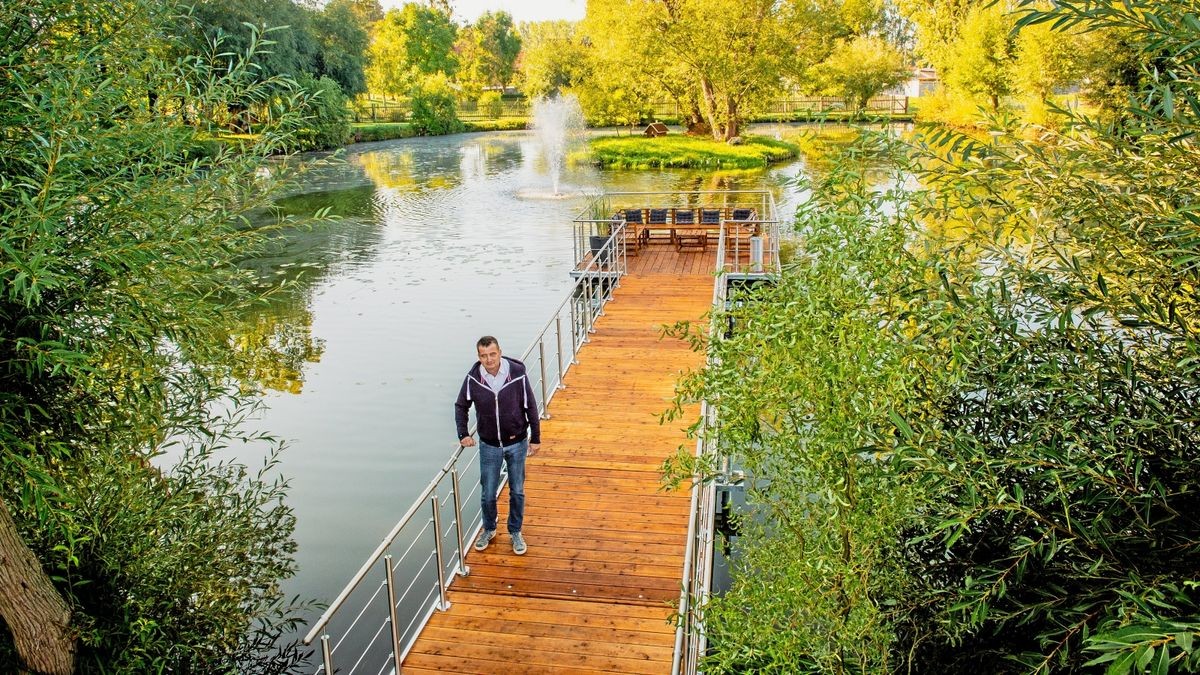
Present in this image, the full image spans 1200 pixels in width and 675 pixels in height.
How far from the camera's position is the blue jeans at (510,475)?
6988 millimetres

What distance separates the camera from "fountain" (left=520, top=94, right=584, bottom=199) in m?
48.8

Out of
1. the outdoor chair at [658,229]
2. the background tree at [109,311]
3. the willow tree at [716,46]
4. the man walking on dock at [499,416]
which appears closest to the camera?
the background tree at [109,311]

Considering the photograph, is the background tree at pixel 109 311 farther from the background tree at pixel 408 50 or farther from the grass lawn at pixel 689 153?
the background tree at pixel 408 50

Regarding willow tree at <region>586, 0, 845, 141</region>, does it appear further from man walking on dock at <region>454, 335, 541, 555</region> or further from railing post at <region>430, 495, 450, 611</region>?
railing post at <region>430, 495, 450, 611</region>

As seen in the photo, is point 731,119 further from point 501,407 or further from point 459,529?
point 459,529

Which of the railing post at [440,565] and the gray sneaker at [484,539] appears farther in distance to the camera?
the gray sneaker at [484,539]

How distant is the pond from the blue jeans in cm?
213

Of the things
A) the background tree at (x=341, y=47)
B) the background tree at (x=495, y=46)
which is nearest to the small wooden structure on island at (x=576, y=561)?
the background tree at (x=341, y=47)

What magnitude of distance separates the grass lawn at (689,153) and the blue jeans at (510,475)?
3502 centimetres

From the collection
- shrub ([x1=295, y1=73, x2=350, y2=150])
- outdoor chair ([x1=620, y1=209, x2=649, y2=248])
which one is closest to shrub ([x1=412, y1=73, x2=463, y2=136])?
shrub ([x1=295, y1=73, x2=350, y2=150])

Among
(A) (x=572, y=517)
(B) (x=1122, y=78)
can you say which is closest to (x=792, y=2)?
(B) (x=1122, y=78)

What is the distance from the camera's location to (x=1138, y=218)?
11.6ft

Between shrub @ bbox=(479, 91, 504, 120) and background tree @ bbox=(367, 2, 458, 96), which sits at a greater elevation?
background tree @ bbox=(367, 2, 458, 96)

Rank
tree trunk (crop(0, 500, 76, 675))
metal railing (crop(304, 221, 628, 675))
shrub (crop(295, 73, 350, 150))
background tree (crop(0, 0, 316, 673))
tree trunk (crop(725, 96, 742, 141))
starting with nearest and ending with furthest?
background tree (crop(0, 0, 316, 673)), tree trunk (crop(0, 500, 76, 675)), metal railing (crop(304, 221, 628, 675)), shrub (crop(295, 73, 350, 150)), tree trunk (crop(725, 96, 742, 141))
